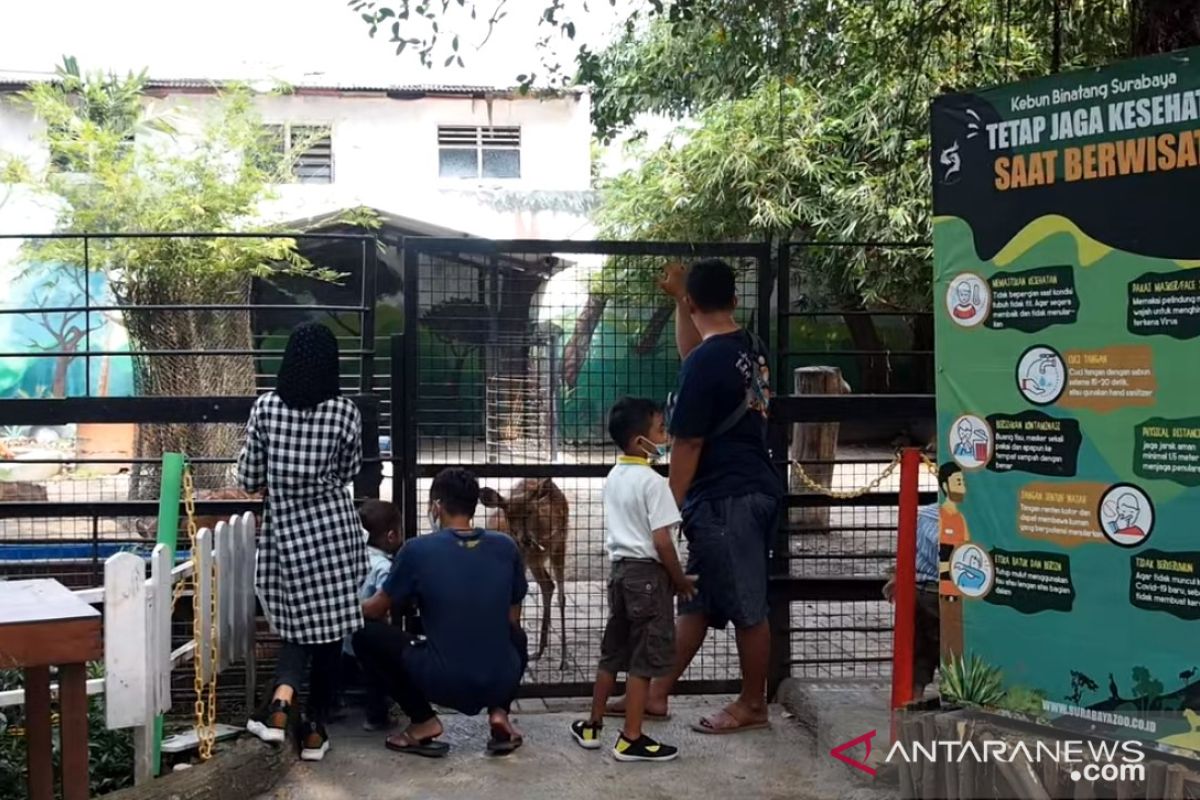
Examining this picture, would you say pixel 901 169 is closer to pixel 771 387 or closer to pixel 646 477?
pixel 771 387

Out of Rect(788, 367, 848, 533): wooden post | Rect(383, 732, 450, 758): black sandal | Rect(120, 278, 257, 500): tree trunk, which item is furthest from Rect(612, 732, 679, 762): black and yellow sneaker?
Rect(120, 278, 257, 500): tree trunk

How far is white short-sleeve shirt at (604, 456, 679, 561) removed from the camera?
4.87m

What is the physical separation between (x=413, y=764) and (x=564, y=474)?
5.10 ft

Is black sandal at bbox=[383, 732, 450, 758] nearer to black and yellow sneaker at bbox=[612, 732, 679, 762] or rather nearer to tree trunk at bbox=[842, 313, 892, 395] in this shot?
black and yellow sneaker at bbox=[612, 732, 679, 762]

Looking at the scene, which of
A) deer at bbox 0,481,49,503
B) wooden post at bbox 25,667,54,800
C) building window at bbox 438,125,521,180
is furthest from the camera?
building window at bbox 438,125,521,180

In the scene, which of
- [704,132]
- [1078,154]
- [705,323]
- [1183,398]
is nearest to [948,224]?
[1078,154]

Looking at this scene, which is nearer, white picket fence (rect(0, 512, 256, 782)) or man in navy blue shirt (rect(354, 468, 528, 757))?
white picket fence (rect(0, 512, 256, 782))

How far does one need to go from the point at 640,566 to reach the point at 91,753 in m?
2.32

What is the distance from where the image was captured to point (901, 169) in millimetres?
11836

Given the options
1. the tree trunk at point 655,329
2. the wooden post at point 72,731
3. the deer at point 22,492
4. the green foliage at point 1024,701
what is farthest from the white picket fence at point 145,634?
the deer at point 22,492

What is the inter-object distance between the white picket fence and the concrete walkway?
0.62 m

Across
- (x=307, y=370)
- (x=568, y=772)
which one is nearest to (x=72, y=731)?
(x=307, y=370)

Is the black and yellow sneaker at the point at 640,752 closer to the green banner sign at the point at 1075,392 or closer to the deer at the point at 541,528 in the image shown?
the deer at the point at 541,528

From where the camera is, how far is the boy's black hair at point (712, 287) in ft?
17.0
